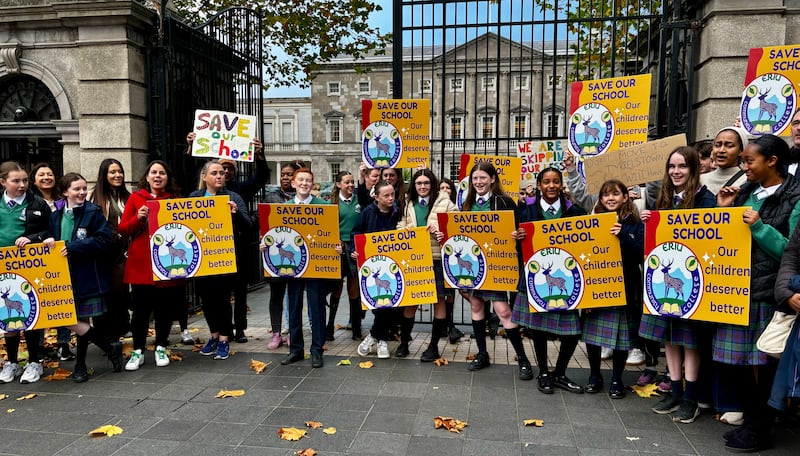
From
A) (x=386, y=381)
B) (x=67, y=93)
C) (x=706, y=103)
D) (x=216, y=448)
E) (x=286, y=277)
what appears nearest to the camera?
(x=216, y=448)

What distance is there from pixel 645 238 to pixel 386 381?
2701mm

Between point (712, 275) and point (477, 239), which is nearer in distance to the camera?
point (712, 275)

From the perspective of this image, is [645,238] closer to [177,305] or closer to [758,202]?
[758,202]

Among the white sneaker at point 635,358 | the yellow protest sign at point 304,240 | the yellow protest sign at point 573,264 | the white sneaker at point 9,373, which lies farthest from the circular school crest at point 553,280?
the white sneaker at point 9,373

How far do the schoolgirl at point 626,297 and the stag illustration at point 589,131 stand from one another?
1.59 metres

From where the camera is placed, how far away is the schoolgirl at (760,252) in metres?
3.66

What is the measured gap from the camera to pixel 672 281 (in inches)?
162

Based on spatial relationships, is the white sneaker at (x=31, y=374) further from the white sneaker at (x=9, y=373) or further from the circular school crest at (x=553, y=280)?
the circular school crest at (x=553, y=280)

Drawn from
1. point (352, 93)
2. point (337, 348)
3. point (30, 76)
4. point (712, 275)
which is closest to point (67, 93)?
point (30, 76)

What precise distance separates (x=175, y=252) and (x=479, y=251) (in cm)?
314

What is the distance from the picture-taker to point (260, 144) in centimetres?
670

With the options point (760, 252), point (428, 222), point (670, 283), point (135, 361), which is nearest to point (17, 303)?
point (135, 361)

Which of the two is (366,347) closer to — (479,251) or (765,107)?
(479,251)

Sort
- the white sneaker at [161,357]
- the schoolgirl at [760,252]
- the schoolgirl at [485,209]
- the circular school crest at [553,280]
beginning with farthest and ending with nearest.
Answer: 1. the white sneaker at [161,357]
2. the schoolgirl at [485,209]
3. the circular school crest at [553,280]
4. the schoolgirl at [760,252]
